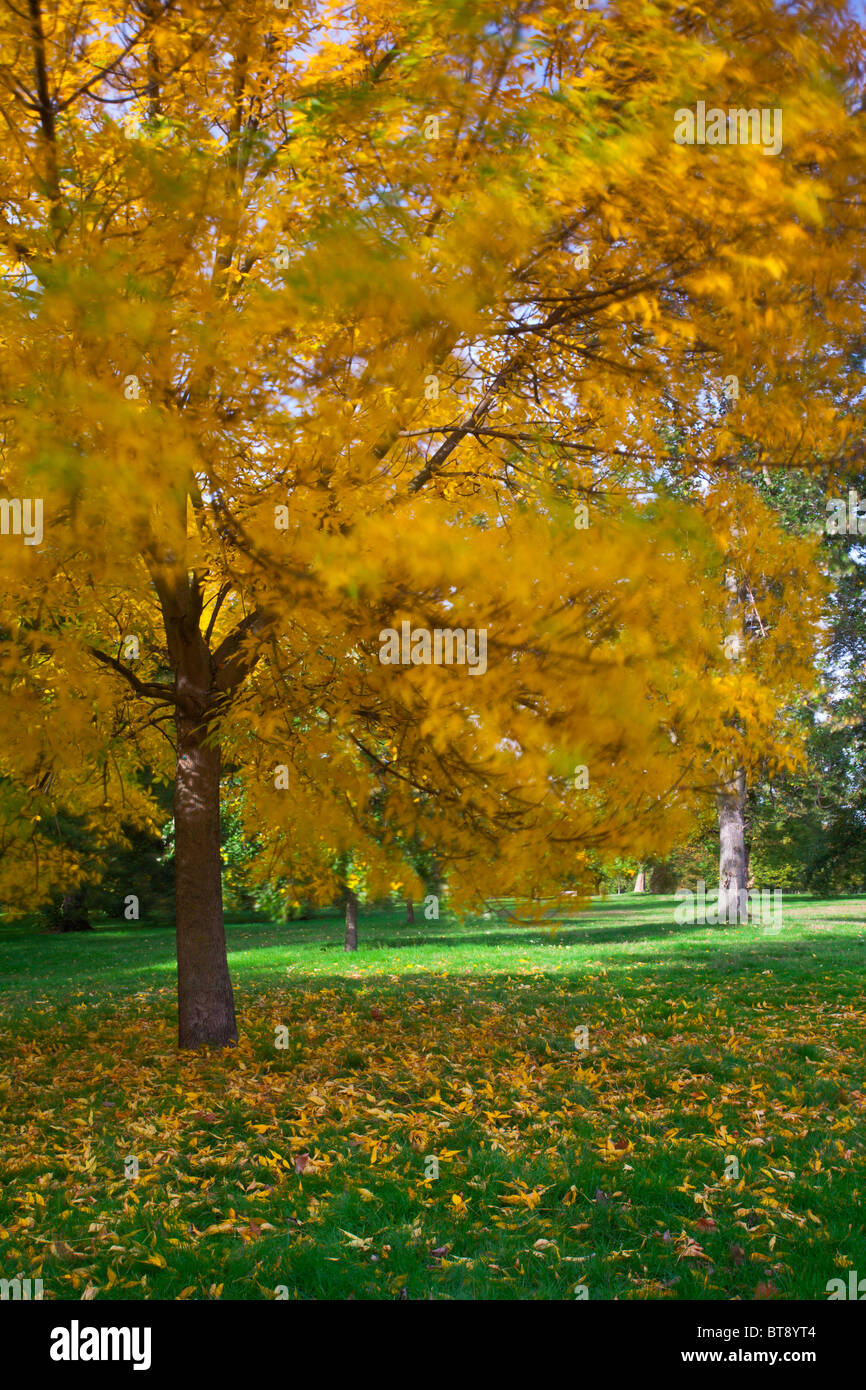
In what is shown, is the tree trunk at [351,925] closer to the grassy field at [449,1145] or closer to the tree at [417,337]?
the grassy field at [449,1145]

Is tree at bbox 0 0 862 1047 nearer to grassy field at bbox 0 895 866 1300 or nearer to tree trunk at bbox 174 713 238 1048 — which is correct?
grassy field at bbox 0 895 866 1300

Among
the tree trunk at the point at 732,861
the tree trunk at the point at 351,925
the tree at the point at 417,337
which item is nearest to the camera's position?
the tree at the point at 417,337

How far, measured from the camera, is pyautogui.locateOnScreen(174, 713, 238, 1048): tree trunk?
6.46m

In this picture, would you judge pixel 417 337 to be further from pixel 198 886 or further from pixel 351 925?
pixel 351 925

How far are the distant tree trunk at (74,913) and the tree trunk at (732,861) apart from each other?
46.6 feet

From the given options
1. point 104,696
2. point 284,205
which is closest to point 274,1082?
point 104,696

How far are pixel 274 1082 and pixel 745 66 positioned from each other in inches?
229

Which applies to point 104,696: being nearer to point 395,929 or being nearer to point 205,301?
point 205,301

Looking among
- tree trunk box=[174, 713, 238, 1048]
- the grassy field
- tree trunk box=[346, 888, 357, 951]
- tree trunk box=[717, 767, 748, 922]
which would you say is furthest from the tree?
tree trunk box=[717, 767, 748, 922]

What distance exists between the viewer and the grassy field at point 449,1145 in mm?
3293

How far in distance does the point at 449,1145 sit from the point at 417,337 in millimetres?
3815

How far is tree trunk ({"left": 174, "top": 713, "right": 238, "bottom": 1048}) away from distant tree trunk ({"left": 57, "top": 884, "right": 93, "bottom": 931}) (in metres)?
15.5

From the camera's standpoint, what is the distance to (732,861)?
16734 millimetres

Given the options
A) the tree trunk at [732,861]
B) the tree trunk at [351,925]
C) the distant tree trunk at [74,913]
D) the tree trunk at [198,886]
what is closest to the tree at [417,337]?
the tree trunk at [198,886]
